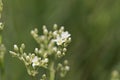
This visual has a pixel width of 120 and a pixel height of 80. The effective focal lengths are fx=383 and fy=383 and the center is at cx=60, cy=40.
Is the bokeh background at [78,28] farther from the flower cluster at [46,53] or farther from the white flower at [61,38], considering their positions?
the white flower at [61,38]

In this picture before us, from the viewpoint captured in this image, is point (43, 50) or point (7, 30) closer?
point (43, 50)

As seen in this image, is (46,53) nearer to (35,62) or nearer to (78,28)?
(35,62)

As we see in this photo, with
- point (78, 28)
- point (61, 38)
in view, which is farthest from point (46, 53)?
point (78, 28)

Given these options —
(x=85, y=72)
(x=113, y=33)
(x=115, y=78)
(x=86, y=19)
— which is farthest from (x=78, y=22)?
→ (x=115, y=78)

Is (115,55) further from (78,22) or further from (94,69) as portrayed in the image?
(78,22)

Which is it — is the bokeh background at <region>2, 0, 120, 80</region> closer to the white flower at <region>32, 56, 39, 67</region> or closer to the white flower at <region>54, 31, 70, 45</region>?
the white flower at <region>54, 31, 70, 45</region>

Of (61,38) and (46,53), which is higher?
(61,38)

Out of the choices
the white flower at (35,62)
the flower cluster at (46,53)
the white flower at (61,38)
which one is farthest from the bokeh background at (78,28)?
the white flower at (35,62)

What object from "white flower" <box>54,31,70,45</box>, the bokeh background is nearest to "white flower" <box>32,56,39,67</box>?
"white flower" <box>54,31,70,45</box>
